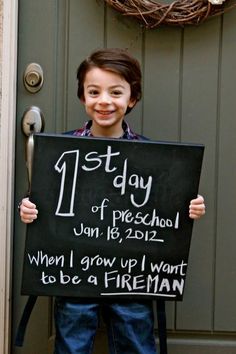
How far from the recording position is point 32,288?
1972 millimetres

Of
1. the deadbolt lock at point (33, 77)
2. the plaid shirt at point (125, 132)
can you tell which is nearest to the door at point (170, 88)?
the deadbolt lock at point (33, 77)

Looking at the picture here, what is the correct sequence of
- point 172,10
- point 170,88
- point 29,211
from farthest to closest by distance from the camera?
point 170,88 → point 172,10 → point 29,211

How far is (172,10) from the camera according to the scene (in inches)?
87.0

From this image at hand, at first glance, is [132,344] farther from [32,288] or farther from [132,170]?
[132,170]

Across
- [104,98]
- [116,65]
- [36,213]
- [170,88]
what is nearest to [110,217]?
[36,213]

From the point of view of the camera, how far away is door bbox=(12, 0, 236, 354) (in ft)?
7.54

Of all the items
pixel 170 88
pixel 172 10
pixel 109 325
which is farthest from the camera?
pixel 170 88

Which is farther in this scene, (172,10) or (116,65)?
(172,10)

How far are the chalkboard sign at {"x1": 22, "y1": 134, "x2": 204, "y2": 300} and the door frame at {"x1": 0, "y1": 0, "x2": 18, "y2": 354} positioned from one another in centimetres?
38

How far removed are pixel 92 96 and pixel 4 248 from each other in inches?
29.2

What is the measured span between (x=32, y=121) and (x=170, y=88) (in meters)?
0.56

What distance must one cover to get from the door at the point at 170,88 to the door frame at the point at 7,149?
48mm

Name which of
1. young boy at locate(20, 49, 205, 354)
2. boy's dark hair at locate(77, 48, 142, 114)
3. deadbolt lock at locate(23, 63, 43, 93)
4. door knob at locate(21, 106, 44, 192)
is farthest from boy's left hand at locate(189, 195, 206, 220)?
deadbolt lock at locate(23, 63, 43, 93)

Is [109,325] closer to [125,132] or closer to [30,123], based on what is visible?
[125,132]
